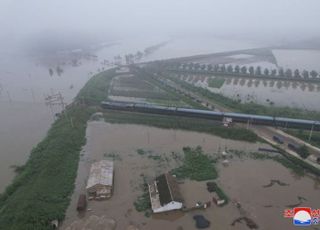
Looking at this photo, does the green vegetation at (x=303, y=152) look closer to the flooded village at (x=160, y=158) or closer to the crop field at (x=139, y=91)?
the flooded village at (x=160, y=158)

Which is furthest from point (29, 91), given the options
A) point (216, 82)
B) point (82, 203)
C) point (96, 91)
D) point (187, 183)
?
point (187, 183)

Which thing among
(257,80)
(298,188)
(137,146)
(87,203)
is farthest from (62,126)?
(257,80)

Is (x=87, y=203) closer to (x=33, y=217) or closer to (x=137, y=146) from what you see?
(x=33, y=217)

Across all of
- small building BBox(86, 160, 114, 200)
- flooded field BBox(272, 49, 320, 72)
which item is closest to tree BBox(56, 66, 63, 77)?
small building BBox(86, 160, 114, 200)

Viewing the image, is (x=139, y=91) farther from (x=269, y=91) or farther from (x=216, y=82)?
(x=269, y=91)

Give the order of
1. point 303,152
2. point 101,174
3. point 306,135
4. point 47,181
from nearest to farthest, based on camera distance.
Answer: point 101,174
point 47,181
point 303,152
point 306,135

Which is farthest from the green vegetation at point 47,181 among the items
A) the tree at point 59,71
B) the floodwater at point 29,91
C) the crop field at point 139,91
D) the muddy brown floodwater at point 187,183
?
the tree at point 59,71
